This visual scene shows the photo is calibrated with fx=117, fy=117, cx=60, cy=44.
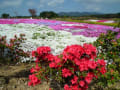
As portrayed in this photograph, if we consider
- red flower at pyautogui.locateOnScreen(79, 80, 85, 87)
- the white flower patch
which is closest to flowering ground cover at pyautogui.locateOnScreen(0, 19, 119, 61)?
the white flower patch

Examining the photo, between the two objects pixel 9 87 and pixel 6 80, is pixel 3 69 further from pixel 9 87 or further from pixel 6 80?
pixel 9 87

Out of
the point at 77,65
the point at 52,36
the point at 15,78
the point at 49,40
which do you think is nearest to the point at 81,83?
the point at 77,65

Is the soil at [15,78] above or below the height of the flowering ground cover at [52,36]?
below

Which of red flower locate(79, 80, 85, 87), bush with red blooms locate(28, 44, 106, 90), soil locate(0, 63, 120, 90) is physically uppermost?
bush with red blooms locate(28, 44, 106, 90)

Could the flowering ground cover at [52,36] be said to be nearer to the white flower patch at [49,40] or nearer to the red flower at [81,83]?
the white flower patch at [49,40]

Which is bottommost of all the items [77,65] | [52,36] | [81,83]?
[81,83]

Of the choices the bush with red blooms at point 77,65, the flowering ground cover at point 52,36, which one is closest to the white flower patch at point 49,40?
the flowering ground cover at point 52,36

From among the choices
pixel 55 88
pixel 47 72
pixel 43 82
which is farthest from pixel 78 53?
pixel 43 82

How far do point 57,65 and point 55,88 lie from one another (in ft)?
5.53

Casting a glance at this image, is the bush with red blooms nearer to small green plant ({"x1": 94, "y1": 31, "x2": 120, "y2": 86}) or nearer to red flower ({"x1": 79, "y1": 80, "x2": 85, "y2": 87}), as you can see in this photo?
red flower ({"x1": 79, "y1": 80, "x2": 85, "y2": 87})

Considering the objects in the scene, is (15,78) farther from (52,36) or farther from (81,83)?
(52,36)

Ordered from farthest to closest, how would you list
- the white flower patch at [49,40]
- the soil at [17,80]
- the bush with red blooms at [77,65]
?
the white flower patch at [49,40] → the soil at [17,80] → the bush with red blooms at [77,65]

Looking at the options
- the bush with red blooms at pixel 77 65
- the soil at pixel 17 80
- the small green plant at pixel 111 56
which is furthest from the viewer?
the soil at pixel 17 80

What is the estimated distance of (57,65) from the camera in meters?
2.82
